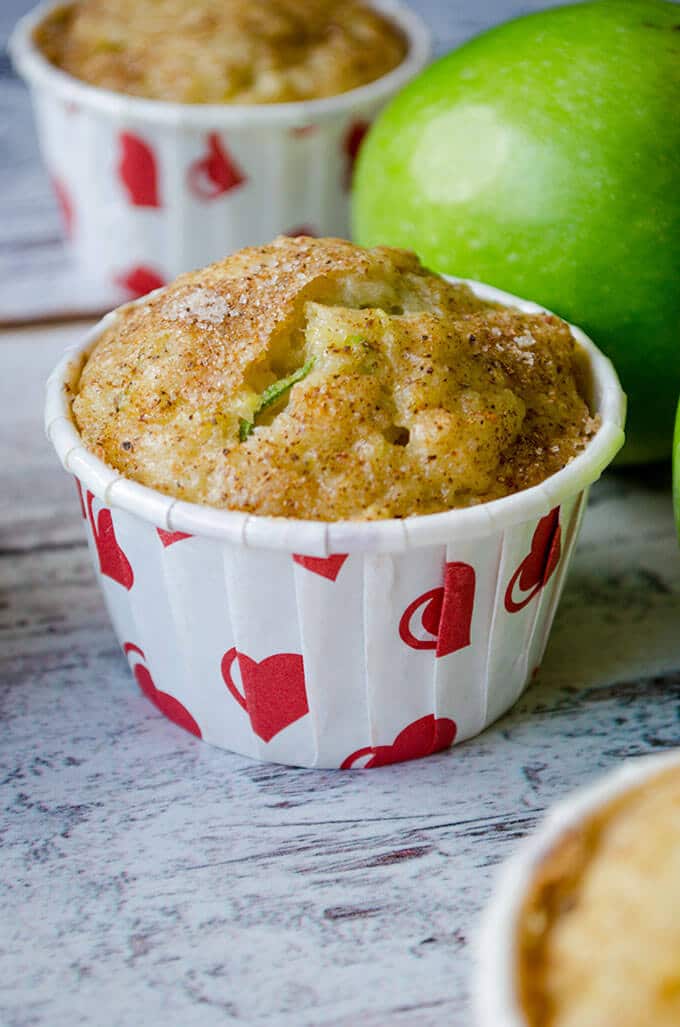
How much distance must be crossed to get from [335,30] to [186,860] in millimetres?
1282

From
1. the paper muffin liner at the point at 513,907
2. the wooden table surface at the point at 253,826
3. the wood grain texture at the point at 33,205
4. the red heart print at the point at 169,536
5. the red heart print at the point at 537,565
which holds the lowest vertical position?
the wood grain texture at the point at 33,205

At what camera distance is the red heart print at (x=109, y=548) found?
0.98m

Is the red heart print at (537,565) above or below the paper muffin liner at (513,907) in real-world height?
below

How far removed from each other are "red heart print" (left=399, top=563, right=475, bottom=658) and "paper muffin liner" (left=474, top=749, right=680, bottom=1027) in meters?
0.29

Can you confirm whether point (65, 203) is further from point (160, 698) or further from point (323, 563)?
point (323, 563)

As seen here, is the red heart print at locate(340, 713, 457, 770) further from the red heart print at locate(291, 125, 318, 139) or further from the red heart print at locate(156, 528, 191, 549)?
the red heart print at locate(291, 125, 318, 139)

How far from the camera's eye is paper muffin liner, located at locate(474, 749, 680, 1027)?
0.57 metres

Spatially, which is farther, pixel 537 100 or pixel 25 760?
pixel 537 100

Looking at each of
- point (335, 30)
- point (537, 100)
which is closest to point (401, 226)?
point (537, 100)

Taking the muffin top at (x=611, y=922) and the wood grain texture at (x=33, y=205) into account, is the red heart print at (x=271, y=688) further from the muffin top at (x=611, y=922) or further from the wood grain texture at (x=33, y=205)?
the wood grain texture at (x=33, y=205)

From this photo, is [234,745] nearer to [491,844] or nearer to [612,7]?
[491,844]

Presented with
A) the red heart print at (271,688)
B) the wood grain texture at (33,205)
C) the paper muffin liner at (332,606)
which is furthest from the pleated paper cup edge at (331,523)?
the wood grain texture at (33,205)

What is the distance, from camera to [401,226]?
4.28 ft

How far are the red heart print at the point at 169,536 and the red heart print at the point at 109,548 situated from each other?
62 mm
